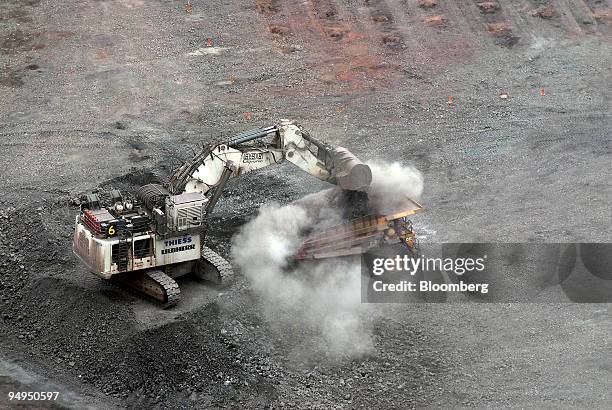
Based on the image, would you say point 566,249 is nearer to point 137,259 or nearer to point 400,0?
point 137,259

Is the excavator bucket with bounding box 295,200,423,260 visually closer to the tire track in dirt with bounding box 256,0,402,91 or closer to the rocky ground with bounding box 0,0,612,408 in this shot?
the rocky ground with bounding box 0,0,612,408

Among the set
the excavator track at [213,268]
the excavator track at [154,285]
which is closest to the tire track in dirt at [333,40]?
the excavator track at [213,268]

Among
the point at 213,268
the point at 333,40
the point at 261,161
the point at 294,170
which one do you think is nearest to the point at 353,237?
the point at 261,161

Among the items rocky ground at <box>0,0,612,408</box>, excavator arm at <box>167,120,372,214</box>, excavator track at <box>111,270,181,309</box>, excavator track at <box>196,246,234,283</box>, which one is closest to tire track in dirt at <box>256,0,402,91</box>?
rocky ground at <box>0,0,612,408</box>

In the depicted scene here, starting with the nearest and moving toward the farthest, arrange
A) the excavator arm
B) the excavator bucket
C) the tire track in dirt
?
Answer: 1. the excavator arm
2. the excavator bucket
3. the tire track in dirt

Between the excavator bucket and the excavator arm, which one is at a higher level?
the excavator arm

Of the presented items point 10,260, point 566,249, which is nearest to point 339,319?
point 566,249
